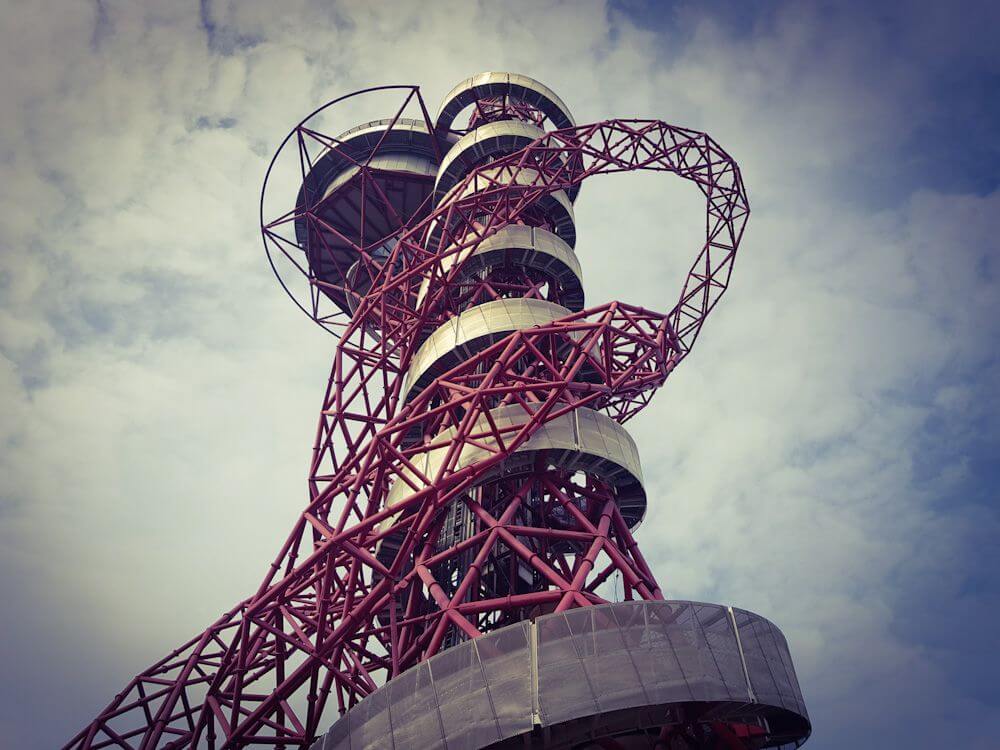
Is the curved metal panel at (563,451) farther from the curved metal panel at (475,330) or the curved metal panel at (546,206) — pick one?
the curved metal panel at (546,206)

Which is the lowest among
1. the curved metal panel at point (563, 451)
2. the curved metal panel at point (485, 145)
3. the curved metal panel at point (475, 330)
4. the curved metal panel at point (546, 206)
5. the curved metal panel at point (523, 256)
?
the curved metal panel at point (563, 451)

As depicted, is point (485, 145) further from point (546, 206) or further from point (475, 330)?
point (475, 330)

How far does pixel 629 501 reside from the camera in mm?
28312

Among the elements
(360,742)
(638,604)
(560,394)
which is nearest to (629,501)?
(560,394)

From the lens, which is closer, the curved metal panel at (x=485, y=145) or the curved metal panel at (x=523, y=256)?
the curved metal panel at (x=523, y=256)

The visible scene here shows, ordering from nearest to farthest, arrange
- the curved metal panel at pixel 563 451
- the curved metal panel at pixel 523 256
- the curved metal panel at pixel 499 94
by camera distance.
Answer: the curved metal panel at pixel 563 451 < the curved metal panel at pixel 523 256 < the curved metal panel at pixel 499 94

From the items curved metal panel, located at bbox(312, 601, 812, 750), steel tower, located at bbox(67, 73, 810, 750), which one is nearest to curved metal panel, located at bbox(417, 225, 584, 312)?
steel tower, located at bbox(67, 73, 810, 750)

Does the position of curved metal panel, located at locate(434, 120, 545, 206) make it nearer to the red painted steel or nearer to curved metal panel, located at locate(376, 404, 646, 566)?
the red painted steel

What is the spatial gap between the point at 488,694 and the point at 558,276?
76.8 feet

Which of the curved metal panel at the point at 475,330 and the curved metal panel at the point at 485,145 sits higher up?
the curved metal panel at the point at 485,145

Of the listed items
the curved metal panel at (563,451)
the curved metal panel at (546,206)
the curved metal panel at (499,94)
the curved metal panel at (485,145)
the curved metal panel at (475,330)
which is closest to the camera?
the curved metal panel at (563,451)

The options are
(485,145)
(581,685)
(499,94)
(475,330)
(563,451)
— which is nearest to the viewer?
(581,685)

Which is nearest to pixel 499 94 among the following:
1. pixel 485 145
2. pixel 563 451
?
pixel 485 145

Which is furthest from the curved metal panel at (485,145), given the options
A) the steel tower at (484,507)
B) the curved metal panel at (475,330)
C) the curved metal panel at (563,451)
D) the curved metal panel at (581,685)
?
the curved metal panel at (581,685)
